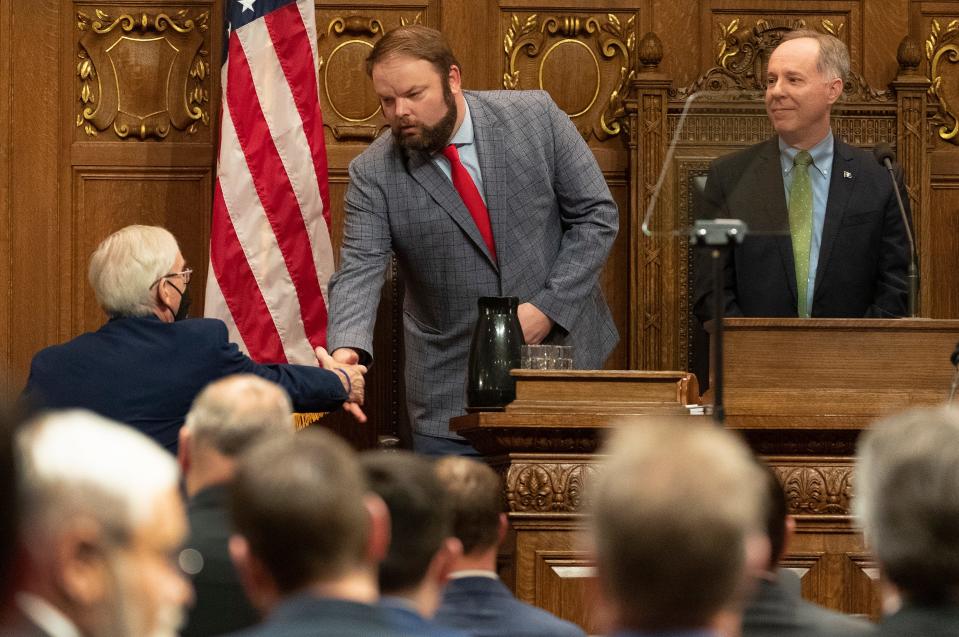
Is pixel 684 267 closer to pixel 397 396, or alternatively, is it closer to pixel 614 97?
pixel 614 97

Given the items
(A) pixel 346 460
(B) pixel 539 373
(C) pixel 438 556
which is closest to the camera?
(A) pixel 346 460

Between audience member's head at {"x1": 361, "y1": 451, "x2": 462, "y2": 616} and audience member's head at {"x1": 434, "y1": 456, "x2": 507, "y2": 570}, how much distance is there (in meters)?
0.36

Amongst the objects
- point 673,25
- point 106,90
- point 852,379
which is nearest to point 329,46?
point 106,90

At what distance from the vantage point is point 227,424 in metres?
2.77

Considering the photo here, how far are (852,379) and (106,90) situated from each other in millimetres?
3251

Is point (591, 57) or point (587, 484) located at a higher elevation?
point (591, 57)

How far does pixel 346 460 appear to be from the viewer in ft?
6.33

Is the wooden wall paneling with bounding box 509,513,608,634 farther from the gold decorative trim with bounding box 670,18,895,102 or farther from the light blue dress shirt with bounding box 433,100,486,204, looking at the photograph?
the gold decorative trim with bounding box 670,18,895,102

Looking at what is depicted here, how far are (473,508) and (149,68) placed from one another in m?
3.88

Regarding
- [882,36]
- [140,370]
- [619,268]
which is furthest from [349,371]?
[882,36]

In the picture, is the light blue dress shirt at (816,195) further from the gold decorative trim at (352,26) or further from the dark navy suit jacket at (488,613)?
the dark navy suit jacket at (488,613)

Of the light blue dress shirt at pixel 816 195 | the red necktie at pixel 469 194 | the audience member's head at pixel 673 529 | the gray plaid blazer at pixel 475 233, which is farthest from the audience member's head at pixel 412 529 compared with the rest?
the red necktie at pixel 469 194

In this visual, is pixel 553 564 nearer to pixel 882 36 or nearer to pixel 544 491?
pixel 544 491

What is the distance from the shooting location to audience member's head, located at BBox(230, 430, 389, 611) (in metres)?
1.88
